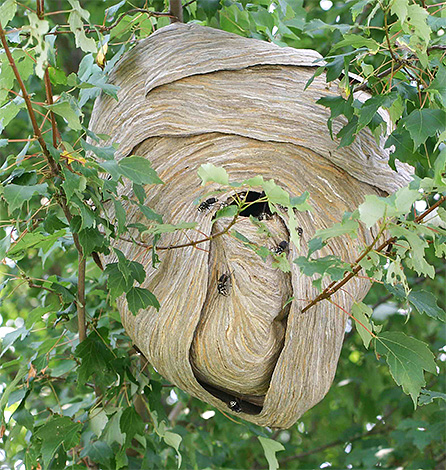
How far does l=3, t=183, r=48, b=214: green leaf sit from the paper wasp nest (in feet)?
0.83

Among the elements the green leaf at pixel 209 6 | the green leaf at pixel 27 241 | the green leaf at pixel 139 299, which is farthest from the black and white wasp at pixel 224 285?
the green leaf at pixel 209 6

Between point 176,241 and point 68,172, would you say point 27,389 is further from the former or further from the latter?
point 68,172

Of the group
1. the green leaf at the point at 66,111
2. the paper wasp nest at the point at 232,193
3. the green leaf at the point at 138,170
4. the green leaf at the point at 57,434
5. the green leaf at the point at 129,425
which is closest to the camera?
the green leaf at the point at 66,111

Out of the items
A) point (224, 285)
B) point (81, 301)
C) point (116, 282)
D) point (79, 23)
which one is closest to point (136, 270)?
point (116, 282)

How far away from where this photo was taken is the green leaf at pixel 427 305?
115 centimetres

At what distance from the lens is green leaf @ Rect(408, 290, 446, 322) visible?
115cm

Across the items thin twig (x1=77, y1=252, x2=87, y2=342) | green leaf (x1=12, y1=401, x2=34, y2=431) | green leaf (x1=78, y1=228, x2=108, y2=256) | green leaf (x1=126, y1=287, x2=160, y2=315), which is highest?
green leaf (x1=78, y1=228, x2=108, y2=256)

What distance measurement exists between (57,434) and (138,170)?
0.57 meters

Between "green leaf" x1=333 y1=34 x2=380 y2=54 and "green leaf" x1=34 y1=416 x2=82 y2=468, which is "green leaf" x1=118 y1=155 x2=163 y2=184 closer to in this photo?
"green leaf" x1=333 y1=34 x2=380 y2=54

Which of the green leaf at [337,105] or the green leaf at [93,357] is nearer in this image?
the green leaf at [337,105]

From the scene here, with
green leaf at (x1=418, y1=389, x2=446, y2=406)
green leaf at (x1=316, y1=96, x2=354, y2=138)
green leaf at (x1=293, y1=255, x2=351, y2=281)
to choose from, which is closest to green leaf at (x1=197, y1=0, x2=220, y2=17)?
green leaf at (x1=316, y1=96, x2=354, y2=138)

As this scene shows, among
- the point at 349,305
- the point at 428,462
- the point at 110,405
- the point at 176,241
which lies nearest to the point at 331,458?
the point at 428,462

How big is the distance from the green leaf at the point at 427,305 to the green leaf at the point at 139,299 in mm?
429

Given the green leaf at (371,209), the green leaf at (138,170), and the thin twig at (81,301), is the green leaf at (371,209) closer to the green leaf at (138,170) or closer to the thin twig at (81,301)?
the green leaf at (138,170)
